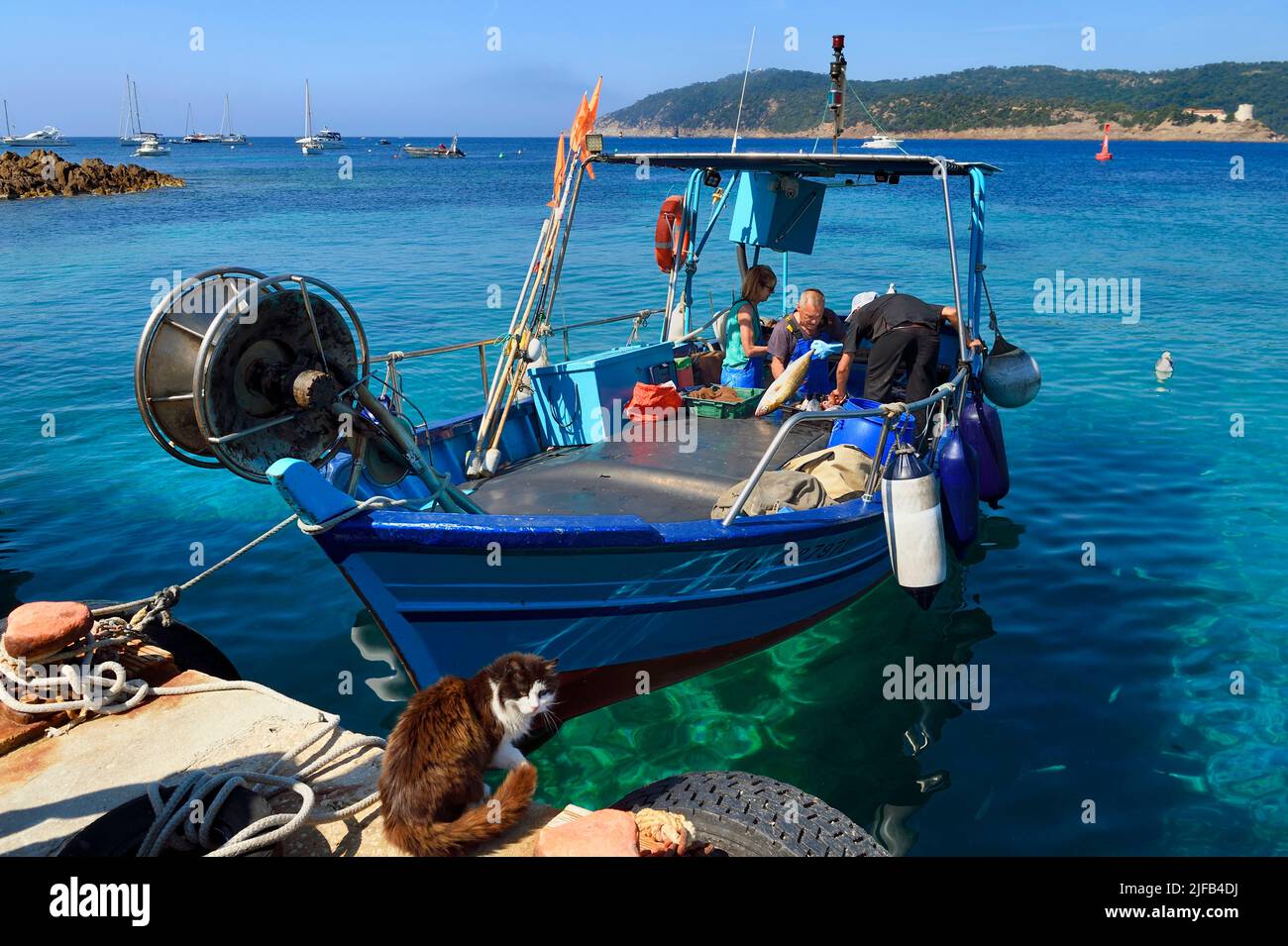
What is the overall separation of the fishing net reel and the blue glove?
5.86 metres

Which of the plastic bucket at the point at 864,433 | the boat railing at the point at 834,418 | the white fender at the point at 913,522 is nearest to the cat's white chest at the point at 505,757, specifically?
the boat railing at the point at 834,418

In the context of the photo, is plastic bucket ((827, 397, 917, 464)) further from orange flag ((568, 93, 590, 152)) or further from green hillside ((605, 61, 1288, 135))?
green hillside ((605, 61, 1288, 135))

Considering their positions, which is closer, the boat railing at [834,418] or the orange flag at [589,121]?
the boat railing at [834,418]

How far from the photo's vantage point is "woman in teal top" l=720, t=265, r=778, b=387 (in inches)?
386

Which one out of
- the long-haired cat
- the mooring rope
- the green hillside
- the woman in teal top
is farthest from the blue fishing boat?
the green hillside

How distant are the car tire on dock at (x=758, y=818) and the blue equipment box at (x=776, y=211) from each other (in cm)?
774

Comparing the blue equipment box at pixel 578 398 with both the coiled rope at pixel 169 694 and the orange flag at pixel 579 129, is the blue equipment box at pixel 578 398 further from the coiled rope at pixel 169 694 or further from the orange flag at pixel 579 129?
the coiled rope at pixel 169 694

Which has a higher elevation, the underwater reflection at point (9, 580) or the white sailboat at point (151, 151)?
the white sailboat at point (151, 151)

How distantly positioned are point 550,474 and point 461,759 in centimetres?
434

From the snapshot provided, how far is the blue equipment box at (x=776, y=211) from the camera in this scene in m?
10.4

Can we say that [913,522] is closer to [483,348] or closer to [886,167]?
[886,167]

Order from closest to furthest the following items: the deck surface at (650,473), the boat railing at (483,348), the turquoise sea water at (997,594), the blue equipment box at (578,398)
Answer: the turquoise sea water at (997,594), the deck surface at (650,473), the boat railing at (483,348), the blue equipment box at (578,398)

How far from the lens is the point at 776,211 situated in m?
10.6

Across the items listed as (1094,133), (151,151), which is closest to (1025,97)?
(1094,133)
